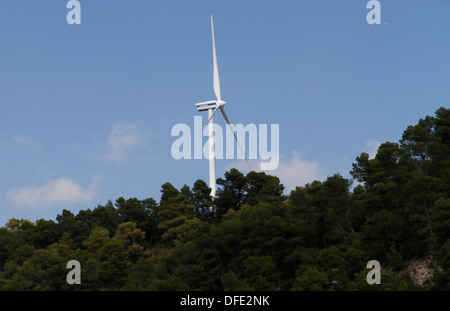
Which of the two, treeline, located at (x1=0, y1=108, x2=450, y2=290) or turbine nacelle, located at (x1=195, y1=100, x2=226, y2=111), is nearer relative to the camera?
treeline, located at (x1=0, y1=108, x2=450, y2=290)

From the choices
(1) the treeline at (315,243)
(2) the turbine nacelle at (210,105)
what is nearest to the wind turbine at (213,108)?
(2) the turbine nacelle at (210,105)

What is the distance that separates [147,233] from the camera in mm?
99562

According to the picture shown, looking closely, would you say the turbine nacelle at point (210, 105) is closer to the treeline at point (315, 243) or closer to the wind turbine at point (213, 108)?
the wind turbine at point (213, 108)

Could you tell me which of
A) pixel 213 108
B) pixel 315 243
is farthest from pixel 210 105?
pixel 315 243

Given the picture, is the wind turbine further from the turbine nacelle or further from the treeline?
the treeline

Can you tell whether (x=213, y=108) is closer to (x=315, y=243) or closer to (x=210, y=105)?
(x=210, y=105)

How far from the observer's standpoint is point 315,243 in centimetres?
6750

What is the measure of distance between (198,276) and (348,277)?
1570 centimetres

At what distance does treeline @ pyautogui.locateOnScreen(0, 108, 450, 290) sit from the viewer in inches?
2203

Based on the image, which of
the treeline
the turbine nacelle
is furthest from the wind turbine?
the treeline
